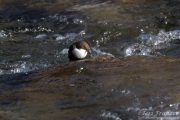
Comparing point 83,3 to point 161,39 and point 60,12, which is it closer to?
point 60,12

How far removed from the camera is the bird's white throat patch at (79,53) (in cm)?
701

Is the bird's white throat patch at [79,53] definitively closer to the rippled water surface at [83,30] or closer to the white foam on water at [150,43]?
the rippled water surface at [83,30]

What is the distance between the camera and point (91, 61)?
6016mm

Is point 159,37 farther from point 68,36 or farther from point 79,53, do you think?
point 79,53

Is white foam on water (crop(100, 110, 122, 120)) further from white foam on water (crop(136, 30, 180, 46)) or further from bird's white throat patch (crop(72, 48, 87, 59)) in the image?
white foam on water (crop(136, 30, 180, 46))

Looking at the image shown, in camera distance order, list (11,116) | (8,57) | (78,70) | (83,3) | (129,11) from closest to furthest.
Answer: (11,116), (78,70), (8,57), (129,11), (83,3)

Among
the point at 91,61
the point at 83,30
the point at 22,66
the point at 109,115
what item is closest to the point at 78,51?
the point at 22,66

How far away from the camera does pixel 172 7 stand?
930cm

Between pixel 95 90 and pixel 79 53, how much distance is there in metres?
2.06

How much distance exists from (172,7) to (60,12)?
203 cm

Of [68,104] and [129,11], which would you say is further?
[129,11]

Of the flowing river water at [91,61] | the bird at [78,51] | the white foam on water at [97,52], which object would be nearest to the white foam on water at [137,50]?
the flowing river water at [91,61]

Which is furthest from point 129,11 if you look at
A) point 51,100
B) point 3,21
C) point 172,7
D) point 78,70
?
point 51,100

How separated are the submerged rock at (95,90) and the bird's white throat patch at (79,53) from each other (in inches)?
38.8
